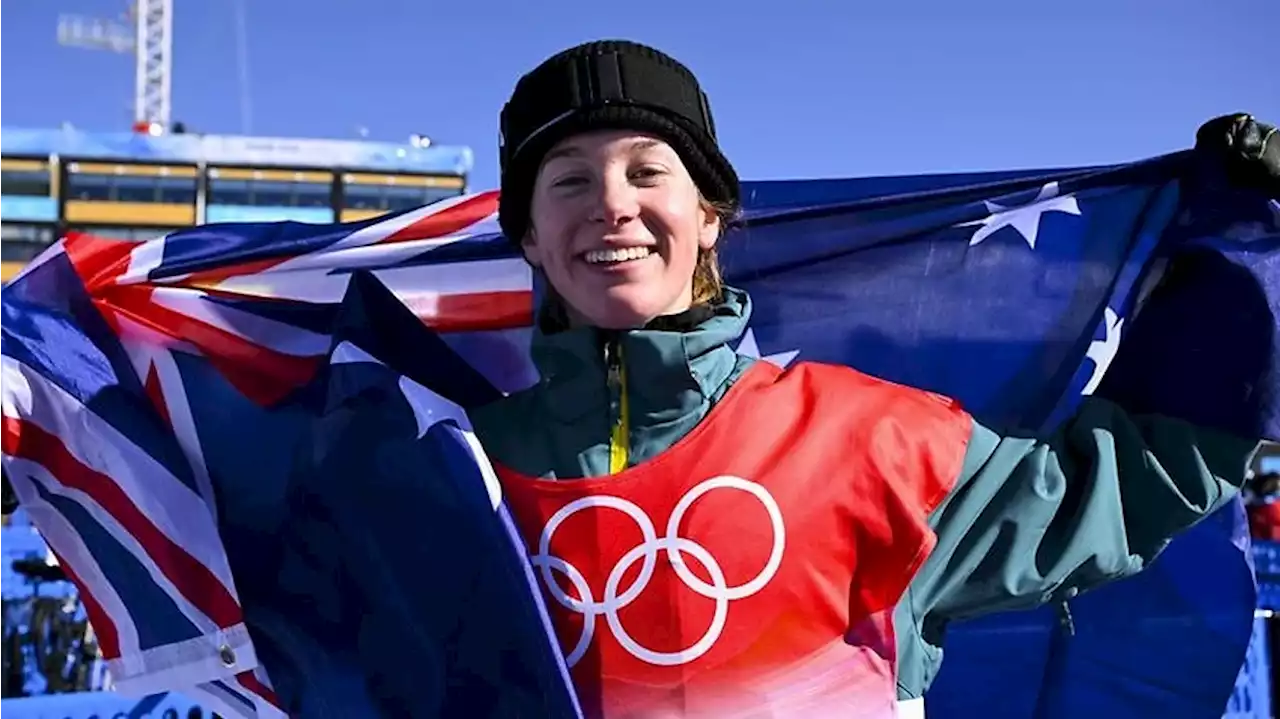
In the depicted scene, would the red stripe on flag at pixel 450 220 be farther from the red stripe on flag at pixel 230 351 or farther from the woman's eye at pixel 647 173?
the woman's eye at pixel 647 173

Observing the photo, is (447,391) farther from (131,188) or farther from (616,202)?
(131,188)

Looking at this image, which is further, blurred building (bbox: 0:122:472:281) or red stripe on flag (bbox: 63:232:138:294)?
blurred building (bbox: 0:122:472:281)

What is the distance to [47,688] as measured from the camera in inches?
227

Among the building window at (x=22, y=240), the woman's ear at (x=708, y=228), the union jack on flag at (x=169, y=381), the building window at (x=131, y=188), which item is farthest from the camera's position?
the building window at (x=131, y=188)

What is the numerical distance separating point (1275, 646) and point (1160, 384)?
12.6 ft

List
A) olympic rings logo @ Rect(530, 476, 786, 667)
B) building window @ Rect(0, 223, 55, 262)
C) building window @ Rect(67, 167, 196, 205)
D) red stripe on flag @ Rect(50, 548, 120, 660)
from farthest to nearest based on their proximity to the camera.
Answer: building window @ Rect(67, 167, 196, 205)
building window @ Rect(0, 223, 55, 262)
red stripe on flag @ Rect(50, 548, 120, 660)
olympic rings logo @ Rect(530, 476, 786, 667)

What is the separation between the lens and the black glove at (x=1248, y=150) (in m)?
1.81

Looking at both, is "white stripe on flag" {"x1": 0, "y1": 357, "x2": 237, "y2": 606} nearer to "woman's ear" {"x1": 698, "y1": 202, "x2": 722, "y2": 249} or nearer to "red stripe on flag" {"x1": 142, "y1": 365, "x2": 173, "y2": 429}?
"red stripe on flag" {"x1": 142, "y1": 365, "x2": 173, "y2": 429}

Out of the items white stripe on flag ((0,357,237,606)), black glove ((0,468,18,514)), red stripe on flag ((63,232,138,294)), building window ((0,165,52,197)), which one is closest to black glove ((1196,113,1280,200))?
white stripe on flag ((0,357,237,606))

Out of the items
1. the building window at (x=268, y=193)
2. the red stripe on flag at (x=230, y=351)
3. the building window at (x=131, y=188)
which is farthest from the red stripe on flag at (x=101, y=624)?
the building window at (x=131, y=188)

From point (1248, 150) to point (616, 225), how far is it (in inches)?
37.2

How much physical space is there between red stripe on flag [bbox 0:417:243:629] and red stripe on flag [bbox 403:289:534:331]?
0.64 meters

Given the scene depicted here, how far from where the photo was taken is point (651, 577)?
1561mm

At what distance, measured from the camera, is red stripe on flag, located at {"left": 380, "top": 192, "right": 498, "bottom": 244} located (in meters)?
2.71
